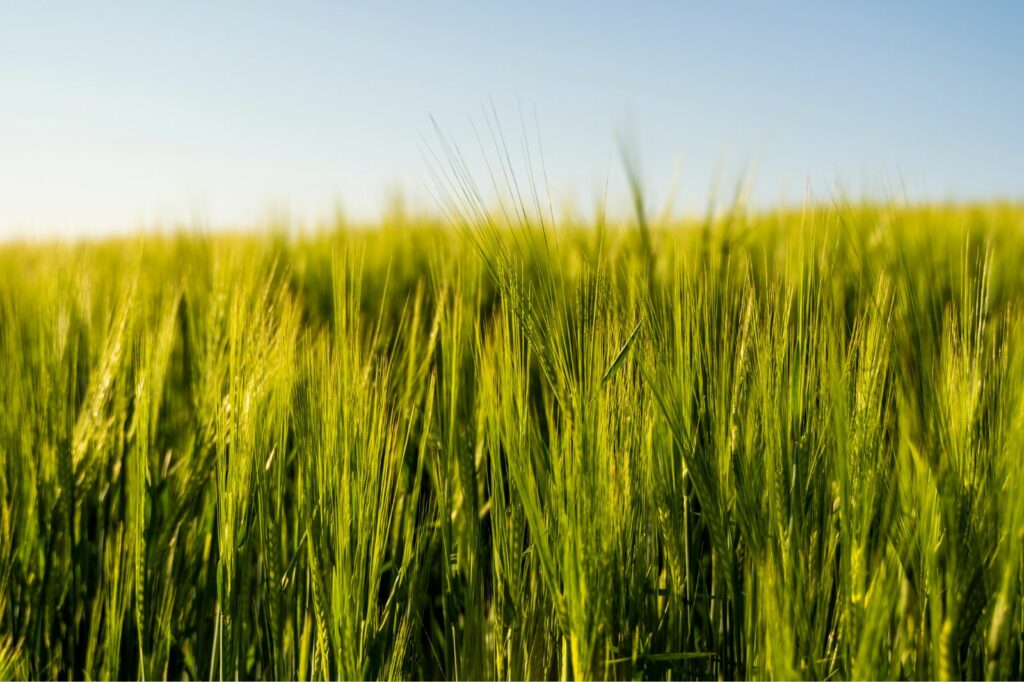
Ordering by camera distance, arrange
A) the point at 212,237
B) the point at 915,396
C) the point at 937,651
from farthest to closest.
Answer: the point at 212,237
the point at 915,396
the point at 937,651

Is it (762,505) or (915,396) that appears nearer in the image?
(762,505)

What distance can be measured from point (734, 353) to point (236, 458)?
0.53 m

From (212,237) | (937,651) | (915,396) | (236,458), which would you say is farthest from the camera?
(212,237)

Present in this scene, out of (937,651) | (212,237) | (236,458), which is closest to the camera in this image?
(937,651)

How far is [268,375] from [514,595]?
365 millimetres

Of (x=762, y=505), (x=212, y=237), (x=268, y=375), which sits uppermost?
(x=212, y=237)

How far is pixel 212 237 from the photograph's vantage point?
176 centimetres

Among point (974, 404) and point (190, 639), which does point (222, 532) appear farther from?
point (974, 404)

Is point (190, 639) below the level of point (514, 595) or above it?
below

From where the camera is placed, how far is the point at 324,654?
2.26 ft

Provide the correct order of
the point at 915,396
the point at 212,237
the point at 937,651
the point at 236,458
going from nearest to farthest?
the point at 937,651 < the point at 236,458 < the point at 915,396 < the point at 212,237

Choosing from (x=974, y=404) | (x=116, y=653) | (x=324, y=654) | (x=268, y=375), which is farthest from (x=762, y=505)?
(x=116, y=653)

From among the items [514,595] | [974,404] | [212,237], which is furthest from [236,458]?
[212,237]

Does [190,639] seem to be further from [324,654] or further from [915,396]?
[915,396]
